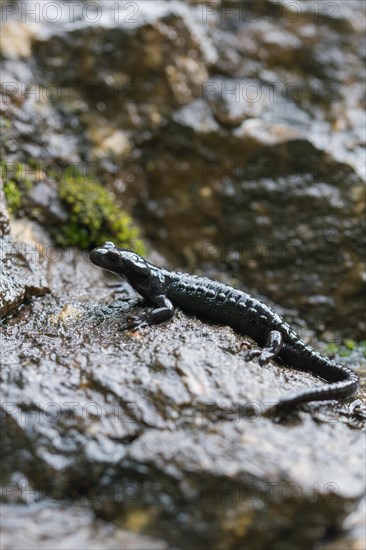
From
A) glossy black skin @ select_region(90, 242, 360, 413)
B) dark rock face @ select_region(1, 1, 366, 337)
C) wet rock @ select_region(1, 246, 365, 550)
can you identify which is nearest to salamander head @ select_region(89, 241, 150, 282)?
glossy black skin @ select_region(90, 242, 360, 413)

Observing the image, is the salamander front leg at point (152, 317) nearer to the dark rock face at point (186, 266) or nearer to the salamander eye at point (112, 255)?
the dark rock face at point (186, 266)

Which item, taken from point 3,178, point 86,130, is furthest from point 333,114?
point 3,178

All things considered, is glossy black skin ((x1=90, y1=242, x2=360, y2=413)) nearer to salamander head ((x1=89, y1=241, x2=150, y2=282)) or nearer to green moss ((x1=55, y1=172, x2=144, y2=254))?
salamander head ((x1=89, y1=241, x2=150, y2=282))

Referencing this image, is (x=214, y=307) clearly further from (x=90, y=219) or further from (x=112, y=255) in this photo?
(x=90, y=219)

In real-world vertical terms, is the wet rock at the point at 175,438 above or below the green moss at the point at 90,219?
below

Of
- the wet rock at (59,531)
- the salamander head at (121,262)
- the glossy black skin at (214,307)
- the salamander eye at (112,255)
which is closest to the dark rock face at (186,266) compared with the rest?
the wet rock at (59,531)

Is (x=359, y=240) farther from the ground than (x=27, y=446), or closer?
farther from the ground

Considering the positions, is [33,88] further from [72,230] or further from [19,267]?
[19,267]

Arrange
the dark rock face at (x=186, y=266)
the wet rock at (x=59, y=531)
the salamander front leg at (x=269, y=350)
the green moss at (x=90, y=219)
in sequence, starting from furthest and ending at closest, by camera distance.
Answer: the green moss at (x=90, y=219) < the salamander front leg at (x=269, y=350) < the dark rock face at (x=186, y=266) < the wet rock at (x=59, y=531)
